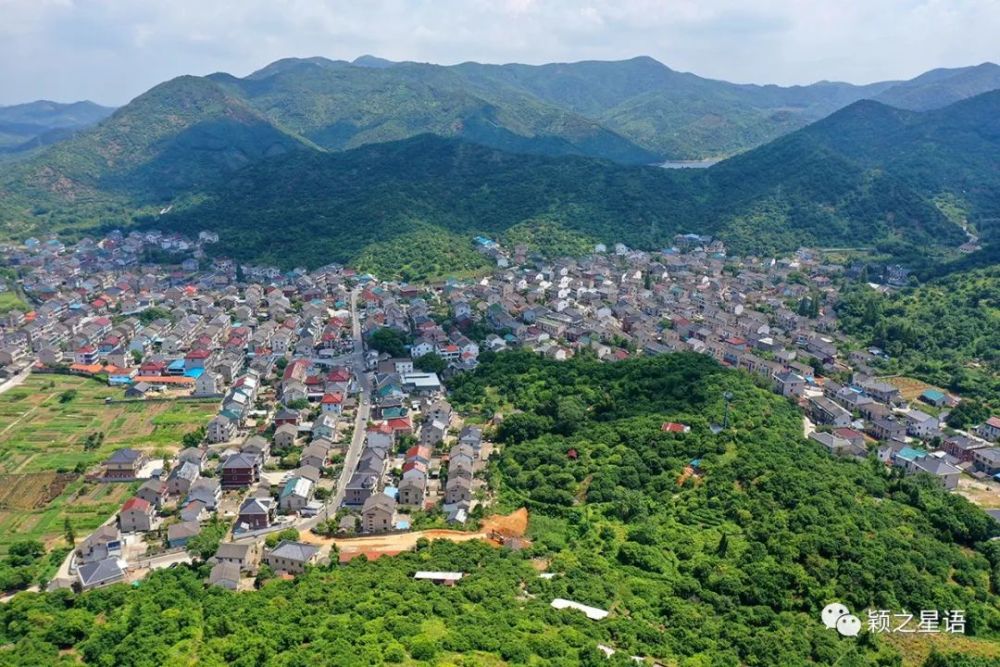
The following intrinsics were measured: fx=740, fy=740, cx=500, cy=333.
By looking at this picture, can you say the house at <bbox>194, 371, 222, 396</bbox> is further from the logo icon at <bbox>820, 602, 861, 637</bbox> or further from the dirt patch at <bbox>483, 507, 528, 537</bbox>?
the logo icon at <bbox>820, 602, 861, 637</bbox>

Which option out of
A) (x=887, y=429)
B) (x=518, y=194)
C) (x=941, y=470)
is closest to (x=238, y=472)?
(x=941, y=470)

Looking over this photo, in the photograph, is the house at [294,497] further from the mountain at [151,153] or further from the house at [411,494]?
the mountain at [151,153]

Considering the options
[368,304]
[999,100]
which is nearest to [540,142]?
[999,100]

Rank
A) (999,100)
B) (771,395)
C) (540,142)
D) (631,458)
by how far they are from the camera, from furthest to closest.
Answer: (540,142) → (999,100) → (771,395) → (631,458)

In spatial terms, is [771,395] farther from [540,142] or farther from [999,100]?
[540,142]

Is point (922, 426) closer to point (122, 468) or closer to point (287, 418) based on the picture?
point (287, 418)

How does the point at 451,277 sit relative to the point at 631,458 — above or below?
above

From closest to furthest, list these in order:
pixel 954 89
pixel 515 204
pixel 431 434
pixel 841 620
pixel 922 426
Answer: pixel 841 620 → pixel 431 434 → pixel 922 426 → pixel 515 204 → pixel 954 89
